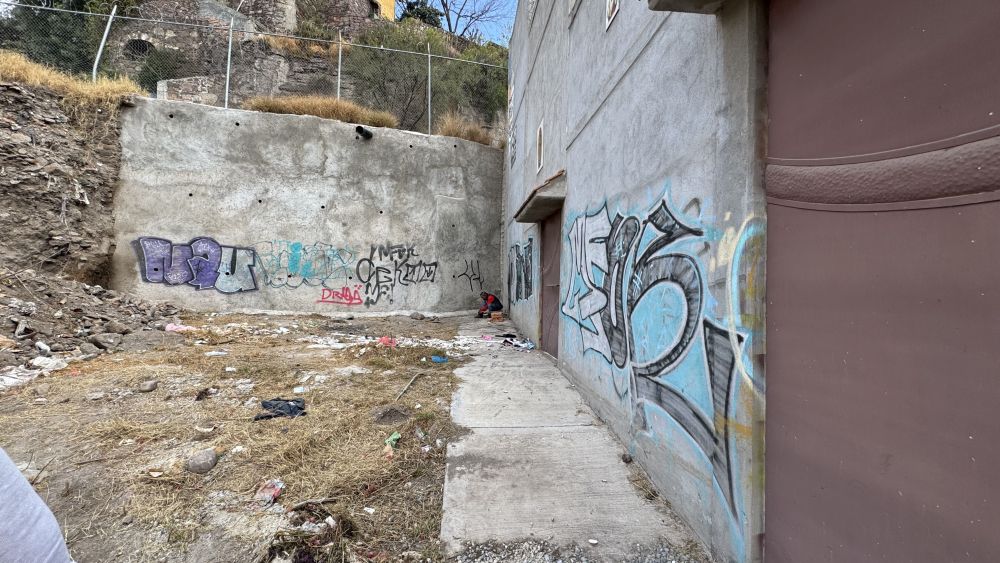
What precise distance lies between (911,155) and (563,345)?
4601 mm

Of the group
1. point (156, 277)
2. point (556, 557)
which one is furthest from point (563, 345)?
point (156, 277)

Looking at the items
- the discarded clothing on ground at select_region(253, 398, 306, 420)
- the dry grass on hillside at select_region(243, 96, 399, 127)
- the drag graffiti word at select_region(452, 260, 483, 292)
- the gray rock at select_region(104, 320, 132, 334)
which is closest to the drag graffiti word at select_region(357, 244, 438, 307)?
the drag graffiti word at select_region(452, 260, 483, 292)

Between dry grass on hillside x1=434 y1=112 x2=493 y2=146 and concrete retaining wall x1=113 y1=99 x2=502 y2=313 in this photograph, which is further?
dry grass on hillside x1=434 y1=112 x2=493 y2=146

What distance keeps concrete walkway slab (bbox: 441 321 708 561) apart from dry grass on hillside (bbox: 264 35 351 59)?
1869cm

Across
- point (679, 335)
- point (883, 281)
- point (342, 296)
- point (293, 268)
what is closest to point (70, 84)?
point (293, 268)

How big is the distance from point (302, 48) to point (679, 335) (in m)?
21.2

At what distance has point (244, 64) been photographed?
56.0ft

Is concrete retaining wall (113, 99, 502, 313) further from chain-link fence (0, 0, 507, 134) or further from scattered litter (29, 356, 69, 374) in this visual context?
scattered litter (29, 356, 69, 374)

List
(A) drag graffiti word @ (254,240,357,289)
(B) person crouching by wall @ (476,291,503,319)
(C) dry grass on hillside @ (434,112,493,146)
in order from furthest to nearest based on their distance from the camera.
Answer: (C) dry grass on hillside @ (434,112,493,146)
(B) person crouching by wall @ (476,291,503,319)
(A) drag graffiti word @ (254,240,357,289)

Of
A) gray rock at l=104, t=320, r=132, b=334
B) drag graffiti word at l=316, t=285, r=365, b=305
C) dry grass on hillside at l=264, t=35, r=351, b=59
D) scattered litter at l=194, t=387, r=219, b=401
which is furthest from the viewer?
dry grass on hillside at l=264, t=35, r=351, b=59

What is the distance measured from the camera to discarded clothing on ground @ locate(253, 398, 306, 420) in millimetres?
4064

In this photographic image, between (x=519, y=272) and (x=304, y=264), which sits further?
(x=304, y=264)

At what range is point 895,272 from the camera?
1.41 m

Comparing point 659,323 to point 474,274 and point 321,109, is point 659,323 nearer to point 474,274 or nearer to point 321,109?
point 474,274
